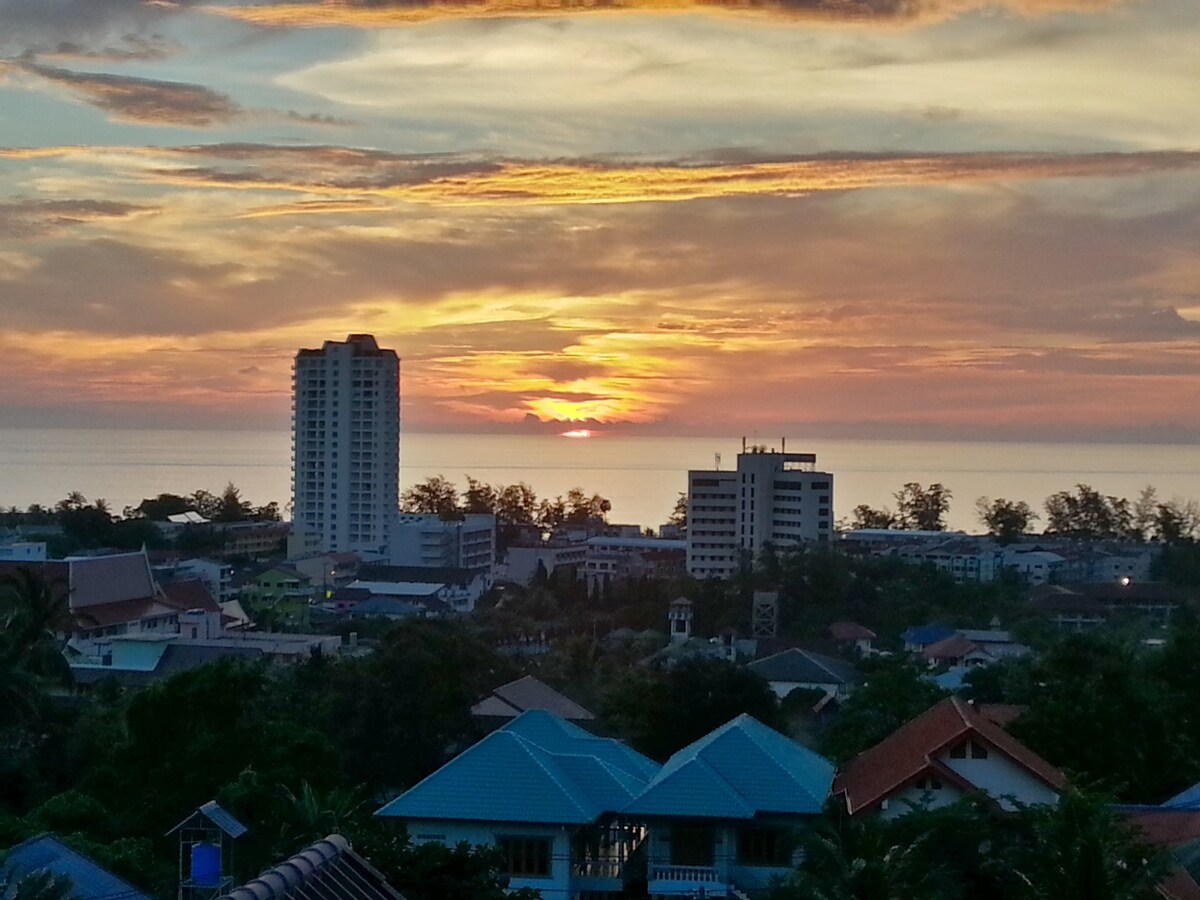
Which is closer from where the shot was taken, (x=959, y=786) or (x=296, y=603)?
(x=959, y=786)

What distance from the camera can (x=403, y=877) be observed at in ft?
44.7

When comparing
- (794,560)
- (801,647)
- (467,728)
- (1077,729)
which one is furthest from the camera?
(794,560)

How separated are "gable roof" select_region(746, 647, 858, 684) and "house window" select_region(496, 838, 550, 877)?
2138 centimetres

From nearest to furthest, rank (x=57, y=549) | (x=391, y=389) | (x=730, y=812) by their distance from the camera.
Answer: (x=730, y=812), (x=57, y=549), (x=391, y=389)

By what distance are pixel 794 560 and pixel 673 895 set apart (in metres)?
38.6

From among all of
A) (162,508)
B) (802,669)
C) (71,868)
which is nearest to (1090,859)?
(71,868)

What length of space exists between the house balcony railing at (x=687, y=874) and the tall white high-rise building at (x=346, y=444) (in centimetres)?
7197

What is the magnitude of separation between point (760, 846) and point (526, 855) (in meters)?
2.61

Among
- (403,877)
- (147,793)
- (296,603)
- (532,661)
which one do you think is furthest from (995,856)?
(296,603)

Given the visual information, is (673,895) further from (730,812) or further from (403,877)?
(403,877)

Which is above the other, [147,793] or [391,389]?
[391,389]

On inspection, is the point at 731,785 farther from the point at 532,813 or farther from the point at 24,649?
the point at 24,649

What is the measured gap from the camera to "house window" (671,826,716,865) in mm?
17047

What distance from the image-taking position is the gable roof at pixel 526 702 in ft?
94.1
